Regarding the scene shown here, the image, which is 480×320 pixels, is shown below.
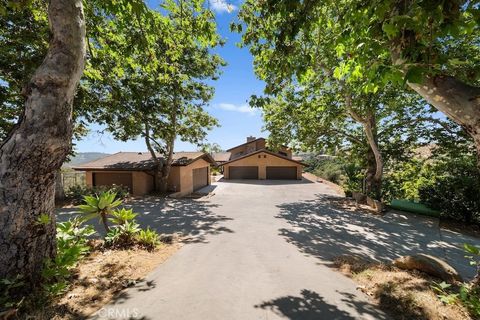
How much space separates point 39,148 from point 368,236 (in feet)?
32.0

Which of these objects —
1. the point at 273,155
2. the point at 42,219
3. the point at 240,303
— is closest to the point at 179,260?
the point at 240,303

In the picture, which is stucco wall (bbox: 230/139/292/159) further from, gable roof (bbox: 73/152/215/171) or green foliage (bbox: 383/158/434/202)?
green foliage (bbox: 383/158/434/202)

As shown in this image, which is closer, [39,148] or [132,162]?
[39,148]

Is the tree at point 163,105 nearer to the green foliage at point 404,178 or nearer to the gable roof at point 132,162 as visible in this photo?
the gable roof at point 132,162

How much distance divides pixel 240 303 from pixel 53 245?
352 cm

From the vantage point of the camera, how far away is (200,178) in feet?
74.1

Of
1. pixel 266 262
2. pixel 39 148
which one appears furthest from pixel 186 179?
pixel 39 148

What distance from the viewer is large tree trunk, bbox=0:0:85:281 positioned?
131 inches

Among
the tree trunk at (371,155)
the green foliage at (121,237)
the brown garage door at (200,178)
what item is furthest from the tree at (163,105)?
the tree trunk at (371,155)

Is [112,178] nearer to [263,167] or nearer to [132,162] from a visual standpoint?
[132,162]

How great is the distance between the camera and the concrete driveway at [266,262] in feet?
11.2

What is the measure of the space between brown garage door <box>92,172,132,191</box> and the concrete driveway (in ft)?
25.7

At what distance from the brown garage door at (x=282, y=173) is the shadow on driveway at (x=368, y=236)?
56.4ft

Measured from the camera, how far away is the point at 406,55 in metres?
2.86
